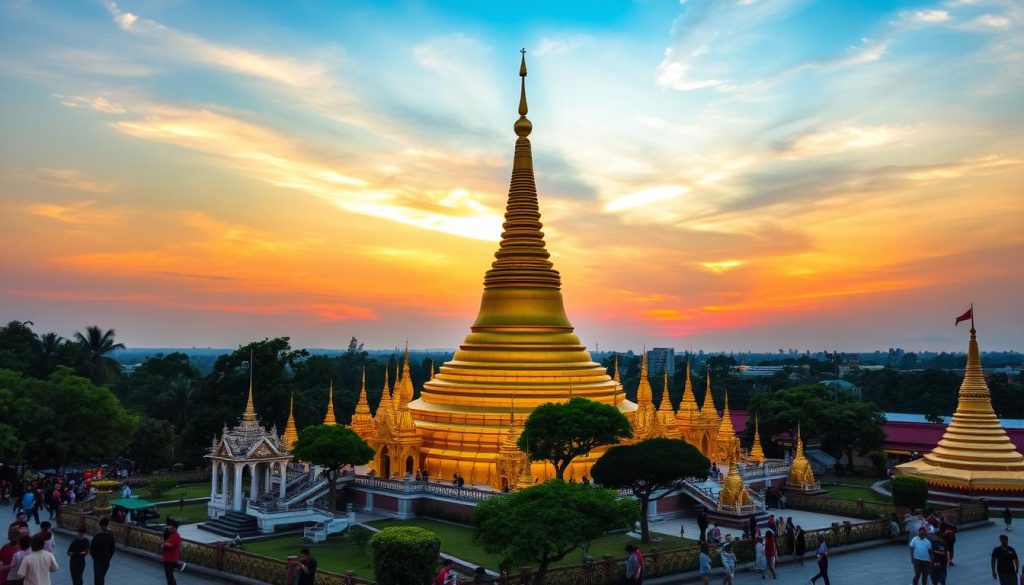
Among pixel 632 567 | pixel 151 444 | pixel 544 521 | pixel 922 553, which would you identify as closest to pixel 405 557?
pixel 544 521

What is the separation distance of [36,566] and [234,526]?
1993cm

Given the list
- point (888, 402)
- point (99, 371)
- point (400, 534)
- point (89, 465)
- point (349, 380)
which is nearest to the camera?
point (400, 534)

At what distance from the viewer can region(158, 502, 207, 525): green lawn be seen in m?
35.2

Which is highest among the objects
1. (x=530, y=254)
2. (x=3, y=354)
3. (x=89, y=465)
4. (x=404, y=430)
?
(x=530, y=254)

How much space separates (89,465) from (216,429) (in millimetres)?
7674

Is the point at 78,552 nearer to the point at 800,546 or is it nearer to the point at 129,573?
the point at 129,573

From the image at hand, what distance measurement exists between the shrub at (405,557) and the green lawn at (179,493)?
22.9 metres

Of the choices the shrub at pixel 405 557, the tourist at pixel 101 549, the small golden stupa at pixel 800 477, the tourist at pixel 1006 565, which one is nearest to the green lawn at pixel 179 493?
the tourist at pixel 101 549

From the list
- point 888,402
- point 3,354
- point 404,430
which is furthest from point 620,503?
point 888,402

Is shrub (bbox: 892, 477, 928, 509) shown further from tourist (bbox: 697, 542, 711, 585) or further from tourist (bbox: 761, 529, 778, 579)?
tourist (bbox: 697, 542, 711, 585)

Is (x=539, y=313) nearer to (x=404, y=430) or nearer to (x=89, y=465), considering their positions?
(x=404, y=430)

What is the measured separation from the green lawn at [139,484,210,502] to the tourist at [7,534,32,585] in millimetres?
26424

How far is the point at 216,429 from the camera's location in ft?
174

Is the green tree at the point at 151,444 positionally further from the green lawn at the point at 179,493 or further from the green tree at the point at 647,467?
the green tree at the point at 647,467
